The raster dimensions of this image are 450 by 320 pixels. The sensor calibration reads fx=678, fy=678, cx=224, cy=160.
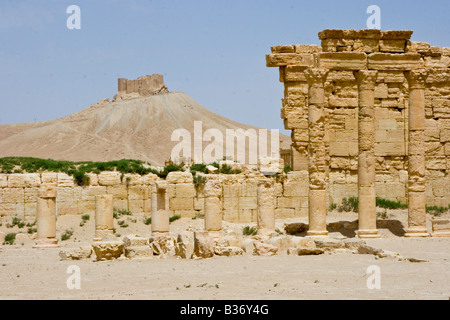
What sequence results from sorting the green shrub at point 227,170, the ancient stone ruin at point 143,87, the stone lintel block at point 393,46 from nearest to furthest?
the stone lintel block at point 393,46 → the green shrub at point 227,170 → the ancient stone ruin at point 143,87

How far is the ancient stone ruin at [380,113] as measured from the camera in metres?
22.6

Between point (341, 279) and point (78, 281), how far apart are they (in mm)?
5382

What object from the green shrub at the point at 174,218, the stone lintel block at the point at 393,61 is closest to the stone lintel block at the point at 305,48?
the stone lintel block at the point at 393,61

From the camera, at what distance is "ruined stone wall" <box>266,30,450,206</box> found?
26.4 metres

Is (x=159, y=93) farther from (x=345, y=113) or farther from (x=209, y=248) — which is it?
(x=209, y=248)

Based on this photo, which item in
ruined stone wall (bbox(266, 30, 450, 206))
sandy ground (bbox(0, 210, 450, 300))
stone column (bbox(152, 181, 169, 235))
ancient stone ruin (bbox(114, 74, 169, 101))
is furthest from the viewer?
ancient stone ruin (bbox(114, 74, 169, 101))

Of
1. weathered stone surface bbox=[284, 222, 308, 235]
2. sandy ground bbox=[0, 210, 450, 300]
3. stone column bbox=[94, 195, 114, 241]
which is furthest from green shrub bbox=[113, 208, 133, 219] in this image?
weathered stone surface bbox=[284, 222, 308, 235]

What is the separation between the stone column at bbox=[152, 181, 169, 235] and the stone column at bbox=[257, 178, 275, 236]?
3449 millimetres

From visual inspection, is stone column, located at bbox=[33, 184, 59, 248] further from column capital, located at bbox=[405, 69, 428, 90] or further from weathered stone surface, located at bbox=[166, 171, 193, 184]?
column capital, located at bbox=[405, 69, 428, 90]

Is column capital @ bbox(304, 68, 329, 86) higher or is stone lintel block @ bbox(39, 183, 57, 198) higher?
column capital @ bbox(304, 68, 329, 86)

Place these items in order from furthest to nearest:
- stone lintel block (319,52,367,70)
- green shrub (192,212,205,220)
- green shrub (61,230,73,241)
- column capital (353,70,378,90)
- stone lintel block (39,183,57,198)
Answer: green shrub (192,212,205,220)
green shrub (61,230,73,241)
stone lintel block (39,183,57,198)
column capital (353,70,378,90)
stone lintel block (319,52,367,70)

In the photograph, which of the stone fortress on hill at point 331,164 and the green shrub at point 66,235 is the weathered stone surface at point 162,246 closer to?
the stone fortress on hill at point 331,164

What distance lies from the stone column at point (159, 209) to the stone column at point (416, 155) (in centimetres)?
838

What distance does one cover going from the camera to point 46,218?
2416 cm
